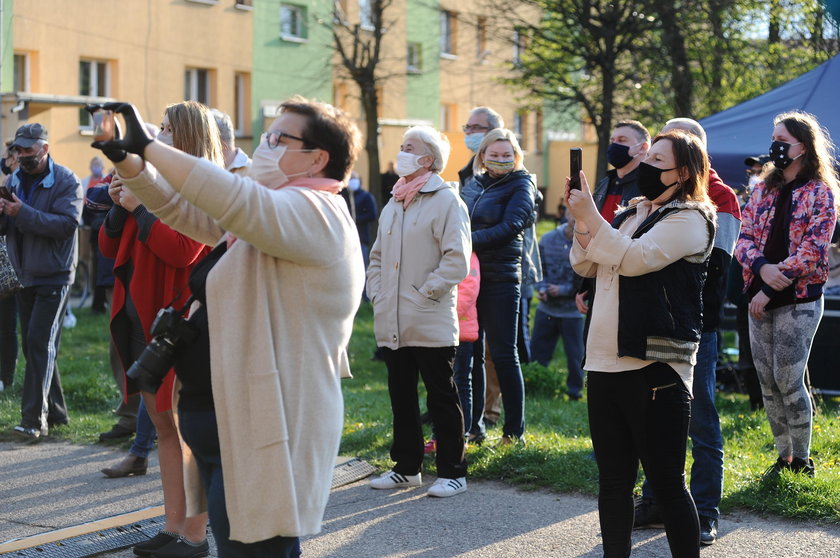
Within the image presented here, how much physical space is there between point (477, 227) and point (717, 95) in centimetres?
1516

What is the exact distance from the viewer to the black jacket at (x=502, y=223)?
6.98m

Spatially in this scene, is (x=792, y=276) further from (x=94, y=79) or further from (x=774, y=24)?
(x=94, y=79)

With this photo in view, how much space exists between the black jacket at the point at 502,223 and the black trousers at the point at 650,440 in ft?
8.53

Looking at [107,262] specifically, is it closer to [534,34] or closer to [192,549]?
[192,549]

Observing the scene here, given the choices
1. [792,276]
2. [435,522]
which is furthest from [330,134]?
[792,276]

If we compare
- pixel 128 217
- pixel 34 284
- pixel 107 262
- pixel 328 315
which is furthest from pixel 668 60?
pixel 328 315

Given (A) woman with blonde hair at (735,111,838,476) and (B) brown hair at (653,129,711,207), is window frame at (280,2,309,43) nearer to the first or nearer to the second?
(A) woman with blonde hair at (735,111,838,476)

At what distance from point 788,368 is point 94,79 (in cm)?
2262

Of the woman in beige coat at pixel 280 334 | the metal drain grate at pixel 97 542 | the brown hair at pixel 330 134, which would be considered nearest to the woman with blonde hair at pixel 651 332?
the brown hair at pixel 330 134

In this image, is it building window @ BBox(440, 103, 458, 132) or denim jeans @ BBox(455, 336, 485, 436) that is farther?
building window @ BBox(440, 103, 458, 132)

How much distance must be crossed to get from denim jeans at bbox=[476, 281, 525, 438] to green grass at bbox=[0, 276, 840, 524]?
22 cm

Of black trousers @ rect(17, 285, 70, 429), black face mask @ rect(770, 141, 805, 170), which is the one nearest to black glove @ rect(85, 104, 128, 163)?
black face mask @ rect(770, 141, 805, 170)

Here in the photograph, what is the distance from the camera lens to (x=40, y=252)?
7.80 meters

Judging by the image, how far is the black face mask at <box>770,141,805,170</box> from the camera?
6.07 m
